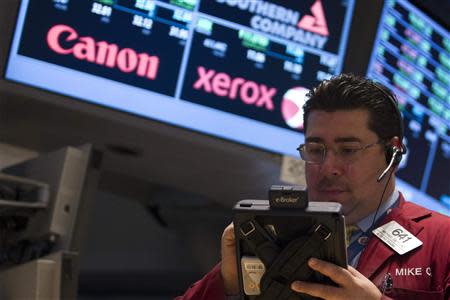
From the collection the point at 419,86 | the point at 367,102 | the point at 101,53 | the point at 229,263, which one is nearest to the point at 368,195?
the point at 367,102

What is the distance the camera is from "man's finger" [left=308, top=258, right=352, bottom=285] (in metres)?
1.46

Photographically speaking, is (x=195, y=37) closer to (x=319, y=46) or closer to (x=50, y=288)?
(x=319, y=46)

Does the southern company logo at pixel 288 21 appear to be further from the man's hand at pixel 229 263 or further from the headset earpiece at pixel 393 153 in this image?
the man's hand at pixel 229 263

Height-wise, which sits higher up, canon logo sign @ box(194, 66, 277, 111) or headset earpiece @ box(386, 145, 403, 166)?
canon logo sign @ box(194, 66, 277, 111)

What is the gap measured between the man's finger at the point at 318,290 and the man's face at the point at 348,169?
0.37m

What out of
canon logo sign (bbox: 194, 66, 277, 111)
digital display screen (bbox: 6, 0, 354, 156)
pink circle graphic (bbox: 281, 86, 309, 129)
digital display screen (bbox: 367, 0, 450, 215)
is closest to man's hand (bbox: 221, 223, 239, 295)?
digital display screen (bbox: 6, 0, 354, 156)

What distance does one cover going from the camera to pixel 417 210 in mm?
1881

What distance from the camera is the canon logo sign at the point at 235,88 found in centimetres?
310

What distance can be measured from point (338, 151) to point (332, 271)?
0.43 meters

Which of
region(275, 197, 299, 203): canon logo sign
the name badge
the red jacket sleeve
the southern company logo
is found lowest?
the red jacket sleeve

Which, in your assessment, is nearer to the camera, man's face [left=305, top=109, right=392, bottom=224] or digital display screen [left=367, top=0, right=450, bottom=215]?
man's face [left=305, top=109, right=392, bottom=224]

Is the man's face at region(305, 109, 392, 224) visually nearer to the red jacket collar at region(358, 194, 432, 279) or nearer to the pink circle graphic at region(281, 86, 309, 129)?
the red jacket collar at region(358, 194, 432, 279)

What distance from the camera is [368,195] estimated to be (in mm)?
1848

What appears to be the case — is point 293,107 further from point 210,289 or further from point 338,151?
point 210,289
